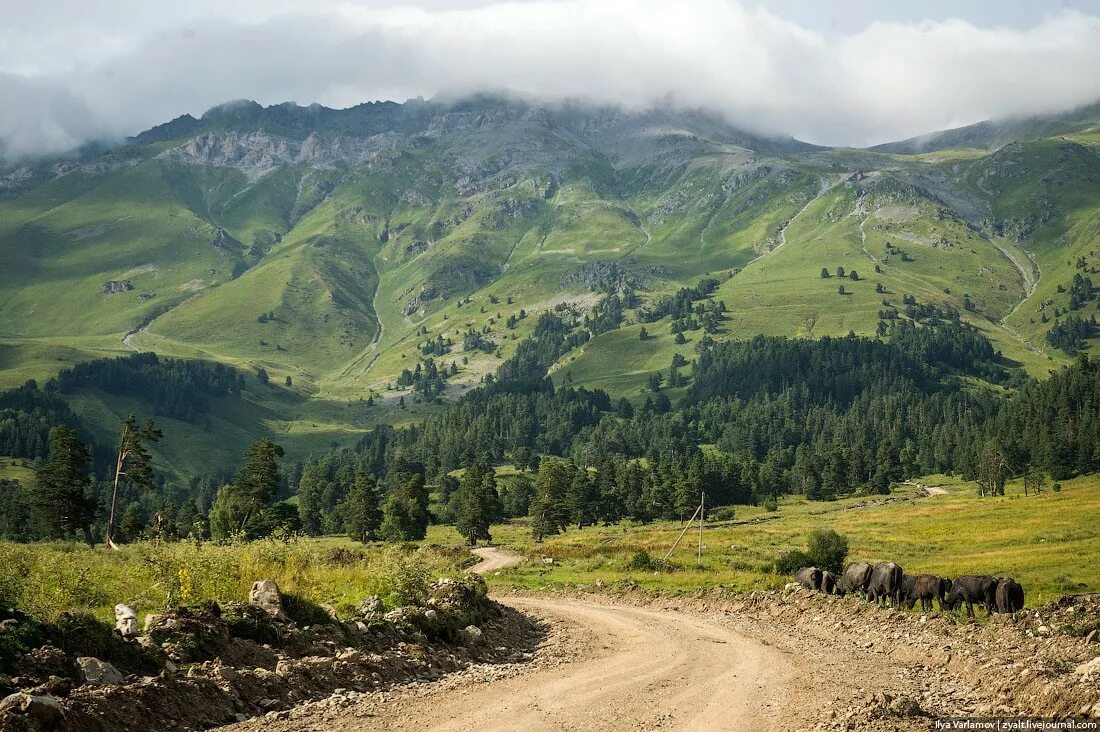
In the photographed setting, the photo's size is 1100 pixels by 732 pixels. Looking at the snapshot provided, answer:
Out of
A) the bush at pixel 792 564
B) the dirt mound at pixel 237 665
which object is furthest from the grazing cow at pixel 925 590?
the dirt mound at pixel 237 665

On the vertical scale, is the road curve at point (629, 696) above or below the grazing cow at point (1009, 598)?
above

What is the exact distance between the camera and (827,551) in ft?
212

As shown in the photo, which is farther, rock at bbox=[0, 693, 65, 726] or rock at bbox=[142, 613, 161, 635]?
rock at bbox=[142, 613, 161, 635]

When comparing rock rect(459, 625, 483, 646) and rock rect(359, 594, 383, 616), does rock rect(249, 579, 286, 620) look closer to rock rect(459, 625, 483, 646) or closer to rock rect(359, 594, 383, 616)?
rock rect(359, 594, 383, 616)

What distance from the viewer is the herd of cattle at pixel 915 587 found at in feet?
130

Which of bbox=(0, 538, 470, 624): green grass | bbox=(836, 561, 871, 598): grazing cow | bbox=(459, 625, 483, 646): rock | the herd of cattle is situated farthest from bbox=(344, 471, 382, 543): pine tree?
bbox=(459, 625, 483, 646): rock

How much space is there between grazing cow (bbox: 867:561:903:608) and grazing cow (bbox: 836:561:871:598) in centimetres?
63

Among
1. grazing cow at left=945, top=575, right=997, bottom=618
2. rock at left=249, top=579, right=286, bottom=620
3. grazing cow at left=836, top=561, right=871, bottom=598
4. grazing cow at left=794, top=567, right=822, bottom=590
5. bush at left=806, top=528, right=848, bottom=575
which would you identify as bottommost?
bush at left=806, top=528, right=848, bottom=575

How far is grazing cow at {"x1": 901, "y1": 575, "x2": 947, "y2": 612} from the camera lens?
42656 mm

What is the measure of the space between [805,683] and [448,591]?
15630 mm

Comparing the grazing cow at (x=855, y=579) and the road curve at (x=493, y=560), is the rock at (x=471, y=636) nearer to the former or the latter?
the grazing cow at (x=855, y=579)

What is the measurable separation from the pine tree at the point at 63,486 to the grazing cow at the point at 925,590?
77456 mm

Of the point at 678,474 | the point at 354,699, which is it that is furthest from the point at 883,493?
the point at 354,699

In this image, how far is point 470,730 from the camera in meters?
20.5
